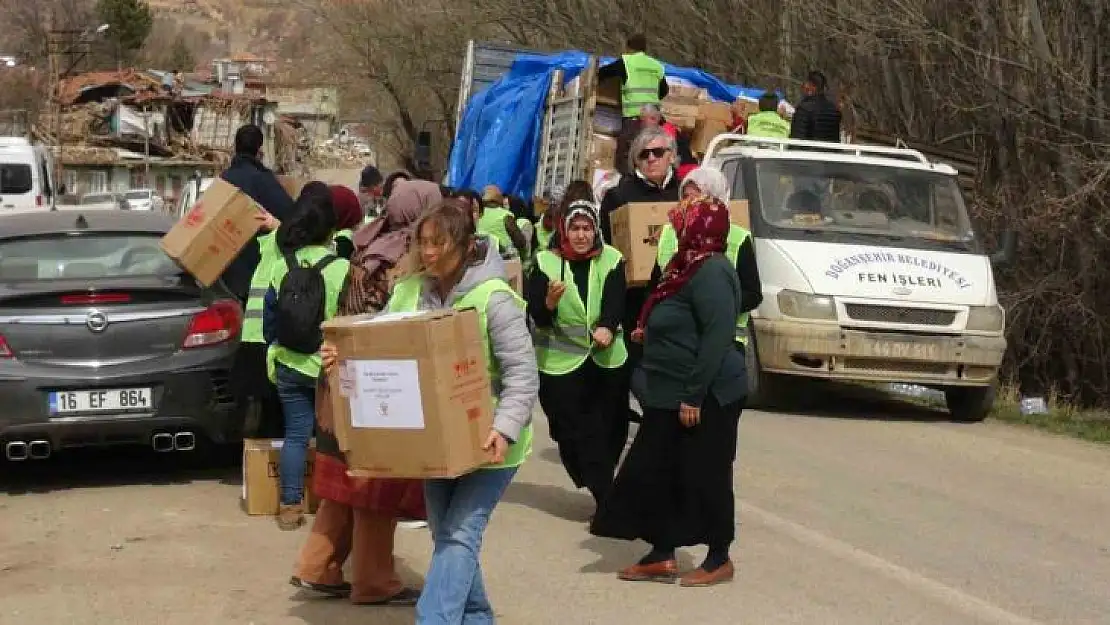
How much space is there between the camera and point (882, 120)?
2214cm

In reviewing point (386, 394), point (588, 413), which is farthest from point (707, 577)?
point (386, 394)

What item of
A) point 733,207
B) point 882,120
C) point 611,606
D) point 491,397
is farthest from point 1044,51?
point 491,397

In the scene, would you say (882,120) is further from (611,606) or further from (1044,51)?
(611,606)

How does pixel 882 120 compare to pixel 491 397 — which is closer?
pixel 491 397

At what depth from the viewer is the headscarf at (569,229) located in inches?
318

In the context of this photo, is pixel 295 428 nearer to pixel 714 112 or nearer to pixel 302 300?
pixel 302 300

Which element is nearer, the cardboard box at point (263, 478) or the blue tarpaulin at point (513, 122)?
the cardboard box at point (263, 478)

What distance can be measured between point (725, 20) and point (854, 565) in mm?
21109

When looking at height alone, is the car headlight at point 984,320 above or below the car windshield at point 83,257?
below

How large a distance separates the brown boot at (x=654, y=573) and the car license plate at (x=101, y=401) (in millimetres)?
3278

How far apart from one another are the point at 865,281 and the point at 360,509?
7475 mm

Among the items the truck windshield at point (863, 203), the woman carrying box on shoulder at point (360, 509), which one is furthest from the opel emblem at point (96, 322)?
the truck windshield at point (863, 203)

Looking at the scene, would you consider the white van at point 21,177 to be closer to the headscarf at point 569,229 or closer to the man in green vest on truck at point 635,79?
the man in green vest on truck at point 635,79

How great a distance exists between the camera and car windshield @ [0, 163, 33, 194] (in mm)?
30734
